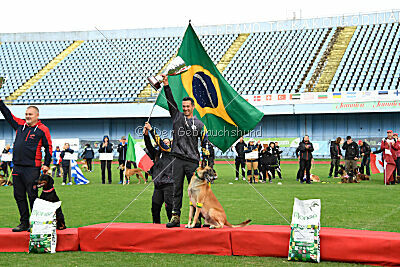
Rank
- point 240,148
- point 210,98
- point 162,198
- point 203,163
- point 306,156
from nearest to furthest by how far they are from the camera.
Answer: point 203,163, point 162,198, point 210,98, point 306,156, point 240,148

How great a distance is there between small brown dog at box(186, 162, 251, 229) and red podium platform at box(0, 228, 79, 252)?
1662mm

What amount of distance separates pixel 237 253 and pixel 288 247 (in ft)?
2.29

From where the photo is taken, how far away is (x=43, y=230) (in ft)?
22.9

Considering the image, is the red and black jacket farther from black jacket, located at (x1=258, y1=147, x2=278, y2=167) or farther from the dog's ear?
black jacket, located at (x1=258, y1=147, x2=278, y2=167)

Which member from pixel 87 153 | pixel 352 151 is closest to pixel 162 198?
pixel 352 151

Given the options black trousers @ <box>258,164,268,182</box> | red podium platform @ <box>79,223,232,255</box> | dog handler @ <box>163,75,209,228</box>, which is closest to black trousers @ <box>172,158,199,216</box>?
dog handler @ <box>163,75,209,228</box>

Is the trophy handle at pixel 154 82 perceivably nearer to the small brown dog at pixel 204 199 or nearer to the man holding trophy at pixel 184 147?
the man holding trophy at pixel 184 147

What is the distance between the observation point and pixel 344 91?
37938mm

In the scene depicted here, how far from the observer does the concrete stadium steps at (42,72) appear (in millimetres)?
46694

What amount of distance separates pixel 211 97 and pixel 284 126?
33654mm

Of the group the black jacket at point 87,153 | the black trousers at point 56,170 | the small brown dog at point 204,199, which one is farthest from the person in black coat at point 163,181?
the black jacket at point 87,153

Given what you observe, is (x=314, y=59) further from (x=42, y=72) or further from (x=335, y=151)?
(x=42, y=72)

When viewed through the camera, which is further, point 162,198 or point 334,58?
point 334,58

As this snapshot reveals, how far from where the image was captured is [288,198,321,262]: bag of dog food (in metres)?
6.29
